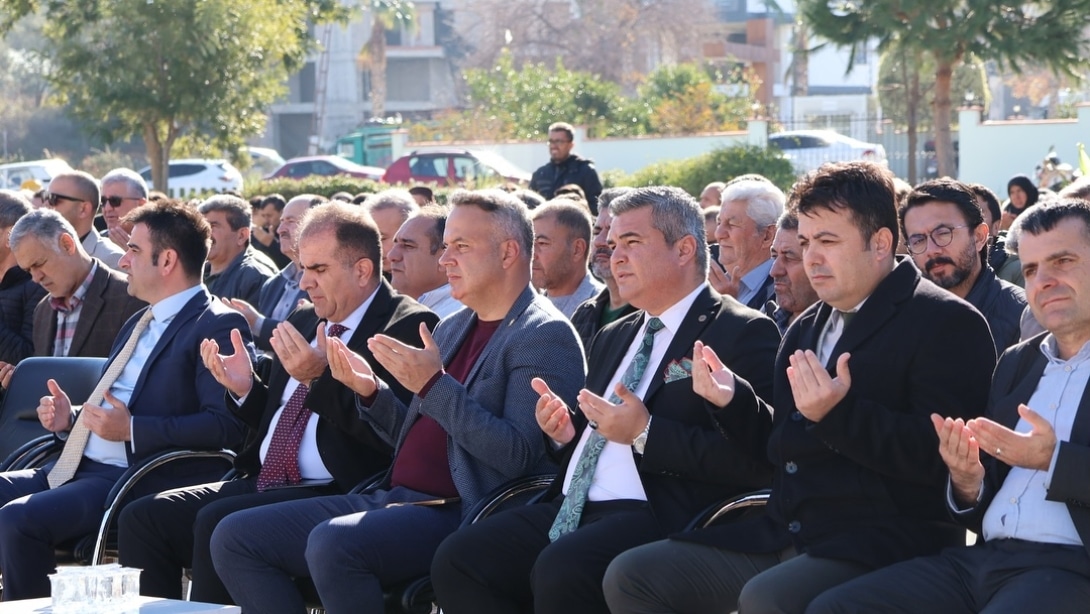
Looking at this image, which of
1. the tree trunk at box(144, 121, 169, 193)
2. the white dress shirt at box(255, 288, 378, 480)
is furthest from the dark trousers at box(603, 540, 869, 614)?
the tree trunk at box(144, 121, 169, 193)

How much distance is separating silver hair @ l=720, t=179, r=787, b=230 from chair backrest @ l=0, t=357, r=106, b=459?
2.90 m

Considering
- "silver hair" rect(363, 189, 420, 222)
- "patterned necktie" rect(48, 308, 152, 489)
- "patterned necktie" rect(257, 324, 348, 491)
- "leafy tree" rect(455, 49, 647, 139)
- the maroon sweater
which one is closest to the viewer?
the maroon sweater

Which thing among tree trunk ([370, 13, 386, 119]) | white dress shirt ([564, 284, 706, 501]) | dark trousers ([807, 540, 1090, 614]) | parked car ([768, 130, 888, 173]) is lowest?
dark trousers ([807, 540, 1090, 614])

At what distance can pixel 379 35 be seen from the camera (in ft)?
171

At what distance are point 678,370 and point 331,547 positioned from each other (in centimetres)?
124

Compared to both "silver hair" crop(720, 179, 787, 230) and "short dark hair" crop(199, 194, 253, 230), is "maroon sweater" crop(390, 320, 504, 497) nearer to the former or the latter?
"silver hair" crop(720, 179, 787, 230)

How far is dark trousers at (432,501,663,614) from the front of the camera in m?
4.37

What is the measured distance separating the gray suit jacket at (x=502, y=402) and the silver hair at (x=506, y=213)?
22cm

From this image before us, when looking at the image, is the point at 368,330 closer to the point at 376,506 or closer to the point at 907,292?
the point at 376,506

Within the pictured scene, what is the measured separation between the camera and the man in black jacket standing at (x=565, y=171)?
42.1 ft

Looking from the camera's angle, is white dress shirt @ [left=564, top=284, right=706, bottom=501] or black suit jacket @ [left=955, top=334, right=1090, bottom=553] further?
white dress shirt @ [left=564, top=284, right=706, bottom=501]

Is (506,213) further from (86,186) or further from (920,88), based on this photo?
(920,88)

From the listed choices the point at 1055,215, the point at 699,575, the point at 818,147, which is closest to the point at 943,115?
the point at 818,147

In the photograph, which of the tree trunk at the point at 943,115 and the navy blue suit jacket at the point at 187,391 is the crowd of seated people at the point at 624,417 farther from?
the tree trunk at the point at 943,115
